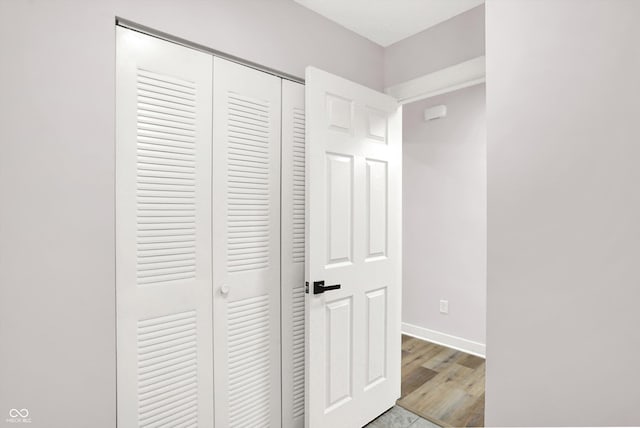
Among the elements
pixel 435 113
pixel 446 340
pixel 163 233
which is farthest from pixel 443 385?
pixel 435 113

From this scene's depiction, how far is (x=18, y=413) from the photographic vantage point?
107cm

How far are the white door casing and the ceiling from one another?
1.41ft

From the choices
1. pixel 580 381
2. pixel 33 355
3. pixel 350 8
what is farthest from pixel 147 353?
pixel 350 8

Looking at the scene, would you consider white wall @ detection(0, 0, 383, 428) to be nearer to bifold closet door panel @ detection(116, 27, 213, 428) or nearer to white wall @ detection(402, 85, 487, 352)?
bifold closet door panel @ detection(116, 27, 213, 428)

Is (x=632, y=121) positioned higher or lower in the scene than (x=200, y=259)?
higher

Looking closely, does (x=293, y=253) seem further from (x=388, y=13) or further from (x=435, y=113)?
(x=435, y=113)

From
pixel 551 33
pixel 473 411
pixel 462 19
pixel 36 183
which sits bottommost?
pixel 473 411

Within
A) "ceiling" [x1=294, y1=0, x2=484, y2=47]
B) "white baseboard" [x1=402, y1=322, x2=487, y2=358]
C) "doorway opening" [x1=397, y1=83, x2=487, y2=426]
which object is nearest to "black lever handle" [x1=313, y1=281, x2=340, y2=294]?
"doorway opening" [x1=397, y1=83, x2=487, y2=426]

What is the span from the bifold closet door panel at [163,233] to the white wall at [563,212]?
1.17 meters

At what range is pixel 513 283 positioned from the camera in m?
1.10

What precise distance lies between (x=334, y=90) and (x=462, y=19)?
0.89 m

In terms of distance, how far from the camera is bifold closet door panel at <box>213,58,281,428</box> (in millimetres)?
1520

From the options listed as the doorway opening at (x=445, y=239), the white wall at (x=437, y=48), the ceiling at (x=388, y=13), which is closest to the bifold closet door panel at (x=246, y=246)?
the ceiling at (x=388, y=13)

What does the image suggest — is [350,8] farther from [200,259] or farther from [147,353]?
[147,353]
